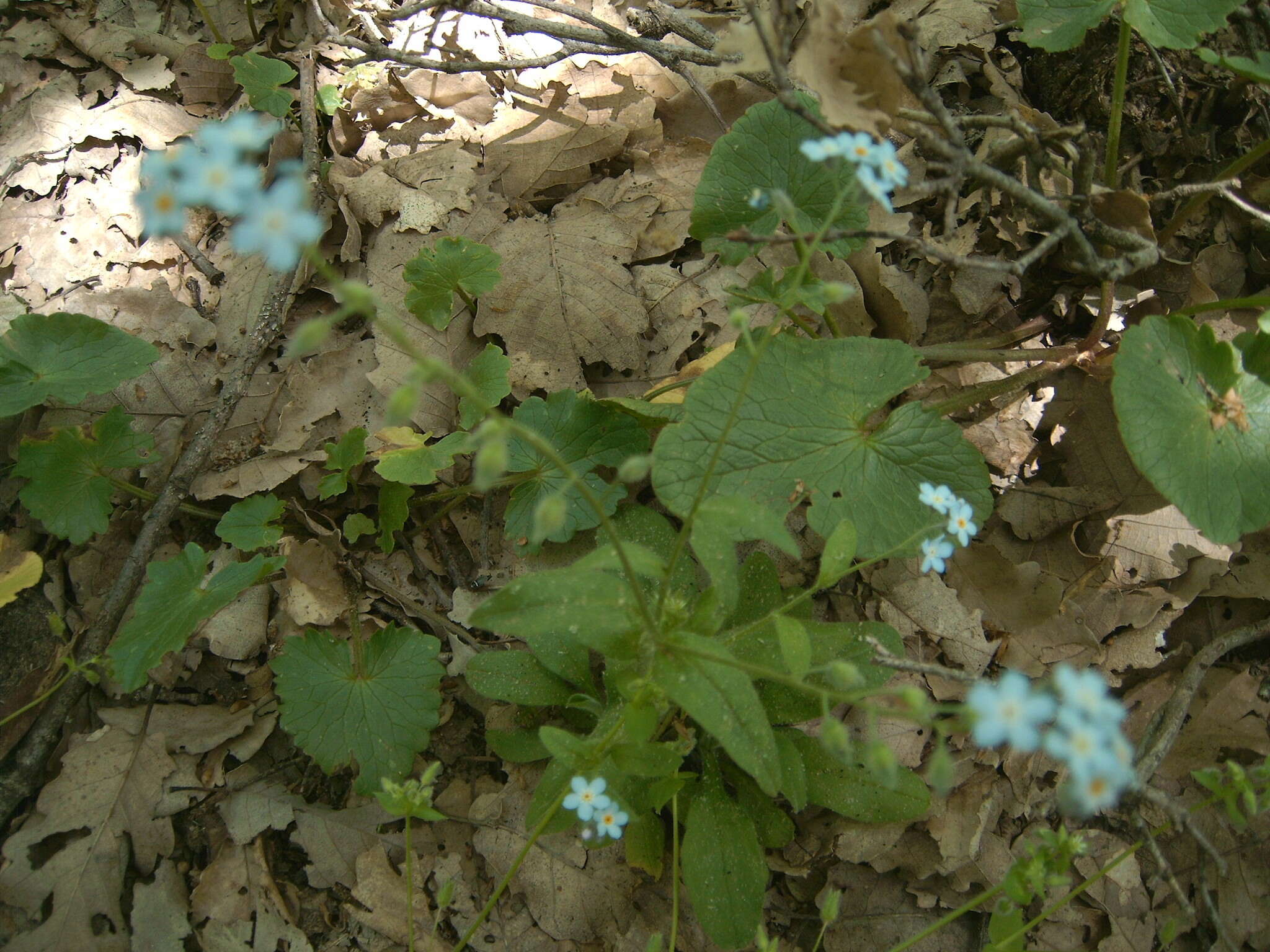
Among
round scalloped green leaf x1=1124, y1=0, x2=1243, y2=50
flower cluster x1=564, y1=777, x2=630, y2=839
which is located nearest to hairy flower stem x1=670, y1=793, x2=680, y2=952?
flower cluster x1=564, y1=777, x2=630, y2=839

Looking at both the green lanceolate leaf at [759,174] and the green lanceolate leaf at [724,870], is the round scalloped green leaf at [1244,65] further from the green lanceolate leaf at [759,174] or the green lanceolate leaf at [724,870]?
the green lanceolate leaf at [724,870]

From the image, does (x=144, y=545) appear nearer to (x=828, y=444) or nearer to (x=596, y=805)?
(x=596, y=805)

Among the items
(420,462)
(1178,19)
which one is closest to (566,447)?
(420,462)

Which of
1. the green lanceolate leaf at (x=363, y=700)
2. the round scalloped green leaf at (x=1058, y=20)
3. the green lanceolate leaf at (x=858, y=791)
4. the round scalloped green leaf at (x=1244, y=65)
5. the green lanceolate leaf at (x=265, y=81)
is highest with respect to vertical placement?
the round scalloped green leaf at (x=1058, y=20)

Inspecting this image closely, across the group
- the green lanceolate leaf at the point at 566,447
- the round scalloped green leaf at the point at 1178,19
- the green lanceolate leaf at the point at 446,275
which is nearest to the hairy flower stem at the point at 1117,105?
the round scalloped green leaf at the point at 1178,19

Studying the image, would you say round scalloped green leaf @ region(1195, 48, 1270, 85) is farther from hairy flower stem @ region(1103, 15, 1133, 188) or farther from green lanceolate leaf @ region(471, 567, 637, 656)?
green lanceolate leaf @ region(471, 567, 637, 656)

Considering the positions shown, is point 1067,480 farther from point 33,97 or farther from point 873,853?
point 33,97

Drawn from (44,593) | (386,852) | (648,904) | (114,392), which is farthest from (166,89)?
(648,904)
